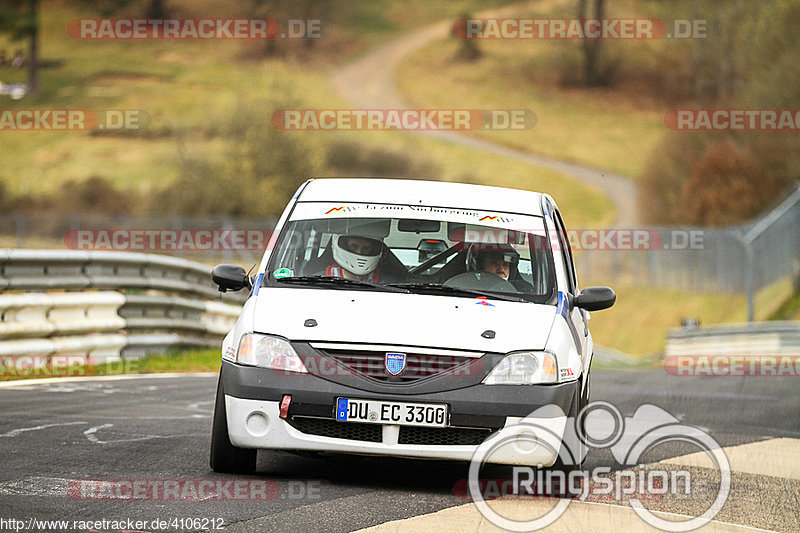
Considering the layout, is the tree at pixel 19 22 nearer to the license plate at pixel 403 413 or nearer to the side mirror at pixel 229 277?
the side mirror at pixel 229 277

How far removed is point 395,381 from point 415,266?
53.9 inches

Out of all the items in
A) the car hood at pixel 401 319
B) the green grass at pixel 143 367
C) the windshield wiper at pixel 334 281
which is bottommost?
the green grass at pixel 143 367

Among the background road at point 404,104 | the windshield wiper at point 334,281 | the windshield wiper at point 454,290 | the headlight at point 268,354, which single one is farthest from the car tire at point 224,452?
the background road at point 404,104

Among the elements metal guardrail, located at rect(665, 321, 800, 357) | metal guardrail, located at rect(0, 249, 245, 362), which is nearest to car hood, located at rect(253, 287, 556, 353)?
metal guardrail, located at rect(0, 249, 245, 362)

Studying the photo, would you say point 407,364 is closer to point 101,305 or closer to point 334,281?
point 334,281

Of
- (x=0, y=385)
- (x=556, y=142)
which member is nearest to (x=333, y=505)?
(x=0, y=385)

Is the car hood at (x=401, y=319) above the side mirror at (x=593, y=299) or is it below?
below

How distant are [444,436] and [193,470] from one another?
1.51m

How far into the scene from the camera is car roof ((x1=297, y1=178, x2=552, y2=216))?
8469 millimetres

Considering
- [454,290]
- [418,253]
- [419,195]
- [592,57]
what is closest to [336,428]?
[454,290]

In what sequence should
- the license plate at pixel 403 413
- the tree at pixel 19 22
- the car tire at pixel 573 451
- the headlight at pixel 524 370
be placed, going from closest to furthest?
the license plate at pixel 403 413 < the headlight at pixel 524 370 < the car tire at pixel 573 451 < the tree at pixel 19 22

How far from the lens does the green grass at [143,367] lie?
13.1 metres

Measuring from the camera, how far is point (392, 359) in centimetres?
698

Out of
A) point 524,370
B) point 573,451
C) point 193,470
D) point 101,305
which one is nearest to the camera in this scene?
point 524,370
